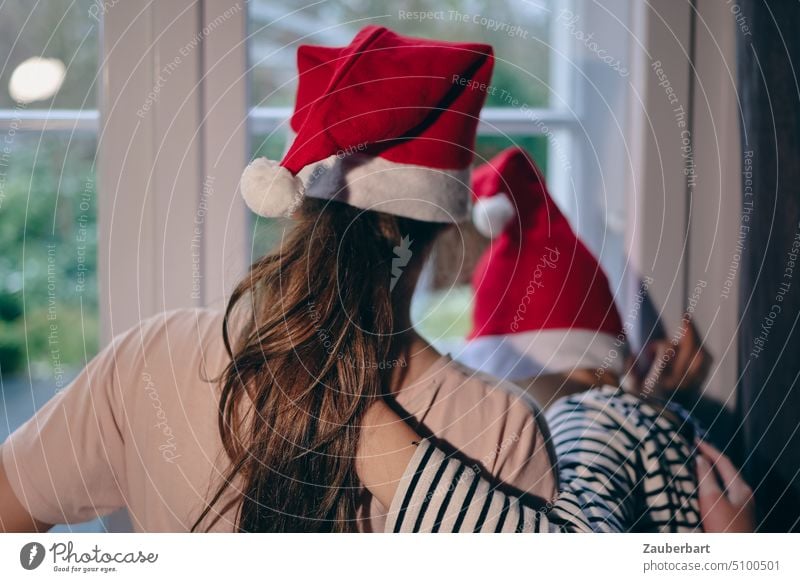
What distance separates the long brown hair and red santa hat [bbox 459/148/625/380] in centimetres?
20

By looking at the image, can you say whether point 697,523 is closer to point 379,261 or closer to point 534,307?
point 534,307

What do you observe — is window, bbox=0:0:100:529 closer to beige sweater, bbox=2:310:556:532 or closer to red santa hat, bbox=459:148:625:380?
beige sweater, bbox=2:310:556:532

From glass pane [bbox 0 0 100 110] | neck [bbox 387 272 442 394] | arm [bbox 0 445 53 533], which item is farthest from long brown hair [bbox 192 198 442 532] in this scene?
glass pane [bbox 0 0 100 110]

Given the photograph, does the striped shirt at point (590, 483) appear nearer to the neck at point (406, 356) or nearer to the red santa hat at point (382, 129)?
the neck at point (406, 356)

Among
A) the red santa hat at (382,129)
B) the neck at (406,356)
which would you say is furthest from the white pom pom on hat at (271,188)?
the neck at (406,356)

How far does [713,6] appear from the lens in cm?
75

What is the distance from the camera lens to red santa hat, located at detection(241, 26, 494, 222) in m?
0.47

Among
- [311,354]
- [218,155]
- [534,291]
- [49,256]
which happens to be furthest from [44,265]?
[534,291]

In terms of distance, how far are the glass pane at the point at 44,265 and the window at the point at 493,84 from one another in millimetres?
161

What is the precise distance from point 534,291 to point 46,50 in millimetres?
498

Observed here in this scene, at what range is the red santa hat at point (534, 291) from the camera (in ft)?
2.30

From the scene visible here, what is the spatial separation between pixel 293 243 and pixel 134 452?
0.19 metres

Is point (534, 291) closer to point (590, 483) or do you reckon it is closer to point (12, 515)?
point (590, 483)

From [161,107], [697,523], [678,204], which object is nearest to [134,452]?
[161,107]
